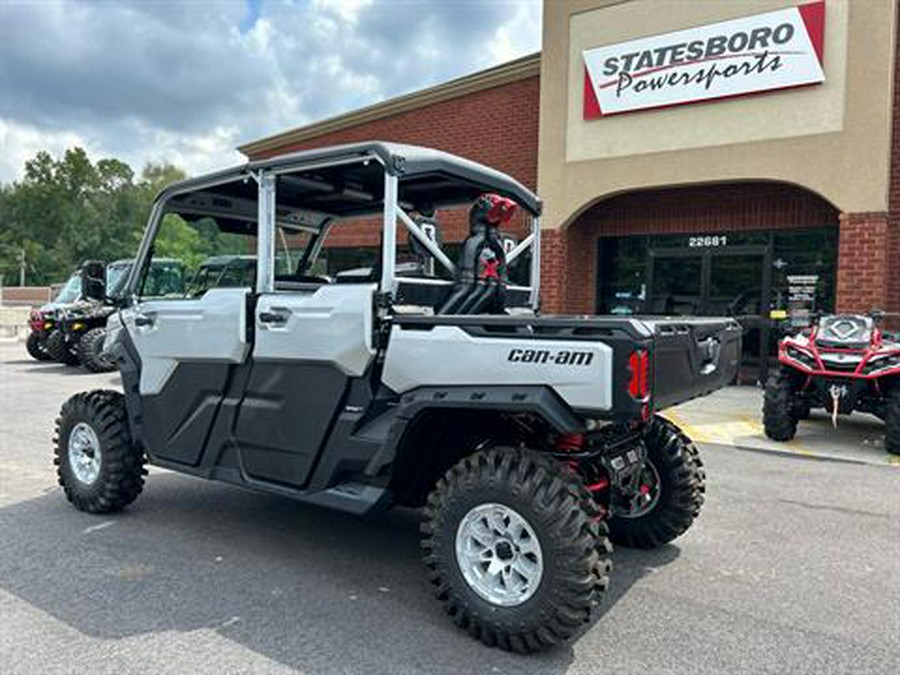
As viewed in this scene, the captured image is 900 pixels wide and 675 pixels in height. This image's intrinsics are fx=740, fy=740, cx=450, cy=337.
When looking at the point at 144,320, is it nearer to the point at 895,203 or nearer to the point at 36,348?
the point at 895,203

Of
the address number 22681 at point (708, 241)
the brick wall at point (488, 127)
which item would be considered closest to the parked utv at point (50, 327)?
A: the brick wall at point (488, 127)

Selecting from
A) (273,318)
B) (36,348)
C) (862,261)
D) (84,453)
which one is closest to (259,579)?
(273,318)

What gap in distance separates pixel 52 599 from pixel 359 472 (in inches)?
62.5

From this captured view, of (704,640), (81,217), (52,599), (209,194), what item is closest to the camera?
(704,640)

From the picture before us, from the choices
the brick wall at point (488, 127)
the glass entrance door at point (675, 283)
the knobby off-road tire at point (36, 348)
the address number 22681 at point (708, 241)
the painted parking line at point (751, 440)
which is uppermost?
the brick wall at point (488, 127)

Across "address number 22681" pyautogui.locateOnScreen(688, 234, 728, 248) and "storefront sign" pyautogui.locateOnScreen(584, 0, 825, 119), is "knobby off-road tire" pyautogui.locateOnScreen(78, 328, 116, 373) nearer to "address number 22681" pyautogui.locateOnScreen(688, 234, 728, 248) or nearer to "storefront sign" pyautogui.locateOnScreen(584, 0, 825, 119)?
"storefront sign" pyautogui.locateOnScreen(584, 0, 825, 119)

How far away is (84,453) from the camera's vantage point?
509cm

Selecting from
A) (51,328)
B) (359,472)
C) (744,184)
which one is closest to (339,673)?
(359,472)

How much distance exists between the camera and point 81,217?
285ft

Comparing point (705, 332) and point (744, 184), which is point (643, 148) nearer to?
point (744, 184)

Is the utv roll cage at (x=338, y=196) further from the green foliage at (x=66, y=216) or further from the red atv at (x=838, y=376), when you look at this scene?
the green foliage at (x=66, y=216)

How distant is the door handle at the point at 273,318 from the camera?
13.0 ft

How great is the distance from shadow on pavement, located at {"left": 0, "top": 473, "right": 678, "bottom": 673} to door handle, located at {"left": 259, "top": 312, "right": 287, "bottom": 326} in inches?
53.1

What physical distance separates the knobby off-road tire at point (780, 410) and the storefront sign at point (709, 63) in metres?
4.90
